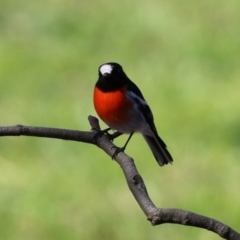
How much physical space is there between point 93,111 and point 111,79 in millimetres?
1747

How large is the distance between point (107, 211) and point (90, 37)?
2454 millimetres

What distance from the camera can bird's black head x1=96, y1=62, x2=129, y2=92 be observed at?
3.37m

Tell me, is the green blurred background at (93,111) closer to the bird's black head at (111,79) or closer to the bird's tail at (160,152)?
the bird's tail at (160,152)

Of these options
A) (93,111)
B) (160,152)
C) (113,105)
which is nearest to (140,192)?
(113,105)

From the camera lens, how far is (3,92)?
5.59 m

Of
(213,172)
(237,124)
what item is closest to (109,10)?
(237,124)

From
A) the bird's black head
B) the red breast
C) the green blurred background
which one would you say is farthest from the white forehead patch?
the green blurred background

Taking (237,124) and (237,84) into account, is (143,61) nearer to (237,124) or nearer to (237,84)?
(237,84)

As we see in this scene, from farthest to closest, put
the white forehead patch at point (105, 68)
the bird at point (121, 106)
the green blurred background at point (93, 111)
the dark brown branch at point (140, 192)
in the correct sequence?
1. the green blurred background at point (93, 111)
2. the bird at point (121, 106)
3. the white forehead patch at point (105, 68)
4. the dark brown branch at point (140, 192)

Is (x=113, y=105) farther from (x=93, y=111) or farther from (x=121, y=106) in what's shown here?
(x=93, y=111)

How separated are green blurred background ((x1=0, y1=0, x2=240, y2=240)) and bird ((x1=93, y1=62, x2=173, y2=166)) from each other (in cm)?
81

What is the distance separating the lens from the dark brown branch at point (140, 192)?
5.79 feet

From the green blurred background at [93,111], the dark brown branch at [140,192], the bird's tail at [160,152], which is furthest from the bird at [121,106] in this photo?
the green blurred background at [93,111]

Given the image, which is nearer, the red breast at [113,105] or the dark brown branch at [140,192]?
the dark brown branch at [140,192]
